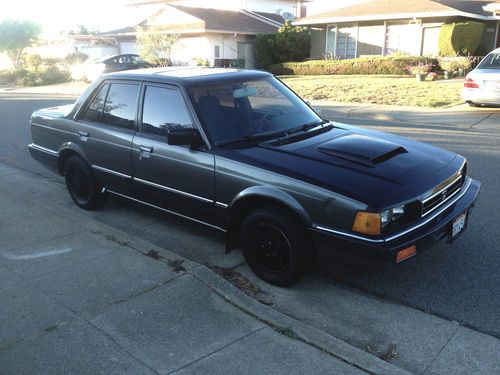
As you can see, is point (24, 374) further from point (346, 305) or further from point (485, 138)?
point (485, 138)

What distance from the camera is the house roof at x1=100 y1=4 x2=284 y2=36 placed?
3195 centimetres

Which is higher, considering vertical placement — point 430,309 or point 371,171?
point 371,171

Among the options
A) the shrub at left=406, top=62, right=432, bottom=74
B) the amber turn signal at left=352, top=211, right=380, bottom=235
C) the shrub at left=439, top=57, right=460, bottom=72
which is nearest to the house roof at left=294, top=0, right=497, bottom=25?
the shrub at left=439, top=57, right=460, bottom=72

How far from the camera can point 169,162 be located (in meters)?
4.42

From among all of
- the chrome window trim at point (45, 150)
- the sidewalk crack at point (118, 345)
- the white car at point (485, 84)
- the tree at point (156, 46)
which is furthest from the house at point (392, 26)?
the sidewalk crack at point (118, 345)

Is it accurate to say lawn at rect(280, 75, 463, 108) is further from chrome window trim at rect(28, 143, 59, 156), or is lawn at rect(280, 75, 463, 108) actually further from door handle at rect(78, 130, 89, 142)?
door handle at rect(78, 130, 89, 142)

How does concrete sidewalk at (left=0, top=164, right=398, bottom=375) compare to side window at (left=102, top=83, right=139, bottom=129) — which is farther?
side window at (left=102, top=83, right=139, bottom=129)

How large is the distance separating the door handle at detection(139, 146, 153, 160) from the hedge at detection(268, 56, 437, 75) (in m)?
20.9

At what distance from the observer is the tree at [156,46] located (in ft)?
88.6

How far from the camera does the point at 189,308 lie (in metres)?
3.51

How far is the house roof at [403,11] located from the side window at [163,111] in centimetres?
2323

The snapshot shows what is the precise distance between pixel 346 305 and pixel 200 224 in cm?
149

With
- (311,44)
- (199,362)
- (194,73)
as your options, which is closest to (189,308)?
(199,362)

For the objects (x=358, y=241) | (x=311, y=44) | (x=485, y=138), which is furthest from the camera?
(x=311, y=44)
